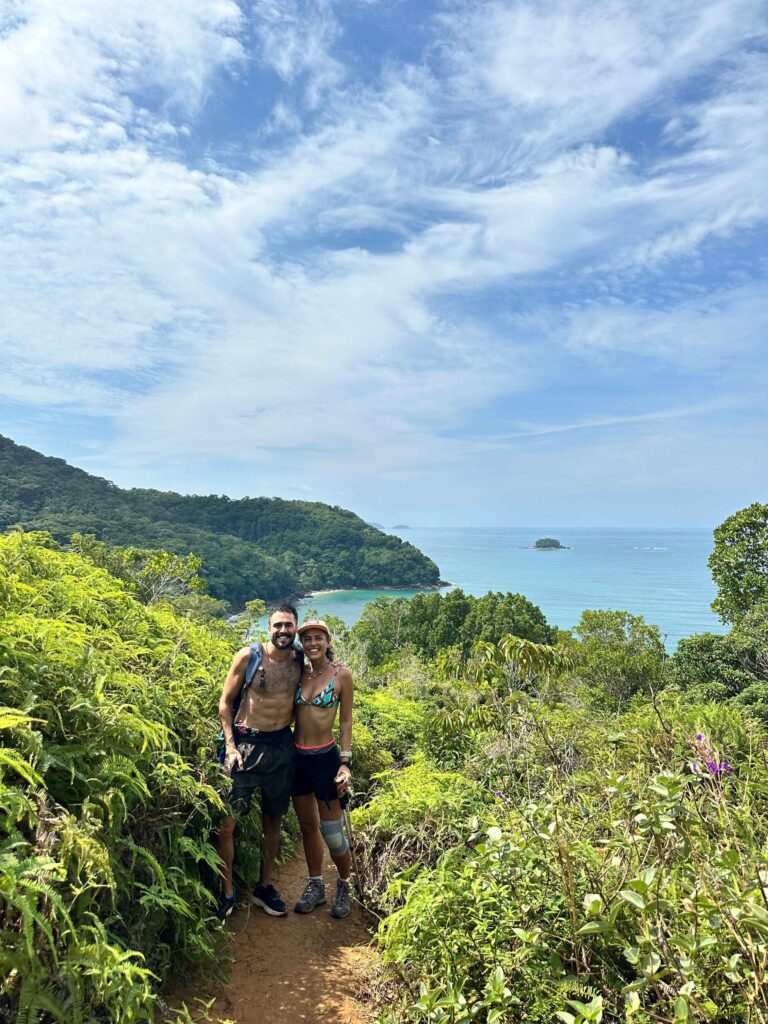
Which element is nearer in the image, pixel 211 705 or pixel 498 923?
pixel 498 923

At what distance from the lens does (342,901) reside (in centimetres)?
395

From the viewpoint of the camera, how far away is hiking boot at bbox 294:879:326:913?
3.89 m

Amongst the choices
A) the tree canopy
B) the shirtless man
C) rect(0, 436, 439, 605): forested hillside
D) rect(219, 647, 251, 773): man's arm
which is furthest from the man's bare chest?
rect(0, 436, 439, 605): forested hillside

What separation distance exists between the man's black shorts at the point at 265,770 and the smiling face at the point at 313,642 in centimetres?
51

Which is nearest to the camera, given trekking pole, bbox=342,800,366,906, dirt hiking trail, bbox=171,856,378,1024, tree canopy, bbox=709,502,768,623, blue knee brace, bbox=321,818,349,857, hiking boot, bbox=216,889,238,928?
dirt hiking trail, bbox=171,856,378,1024

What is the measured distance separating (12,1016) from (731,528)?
31.6 meters

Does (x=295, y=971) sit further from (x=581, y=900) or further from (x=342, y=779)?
(x=581, y=900)

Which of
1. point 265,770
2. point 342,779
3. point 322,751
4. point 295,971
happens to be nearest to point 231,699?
point 265,770

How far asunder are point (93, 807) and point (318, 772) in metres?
1.84

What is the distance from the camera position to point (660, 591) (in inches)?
4828

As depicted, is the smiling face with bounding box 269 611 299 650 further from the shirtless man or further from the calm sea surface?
the calm sea surface

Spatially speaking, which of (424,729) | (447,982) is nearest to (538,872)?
(447,982)

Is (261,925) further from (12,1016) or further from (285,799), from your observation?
(12,1016)

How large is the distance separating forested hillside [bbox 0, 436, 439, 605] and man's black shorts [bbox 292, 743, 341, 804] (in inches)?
2410
